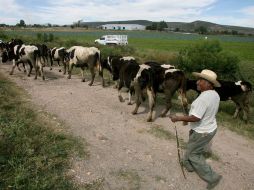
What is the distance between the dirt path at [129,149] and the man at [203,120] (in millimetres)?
268

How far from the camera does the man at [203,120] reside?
21.0ft

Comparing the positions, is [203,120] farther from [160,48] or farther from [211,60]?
[160,48]

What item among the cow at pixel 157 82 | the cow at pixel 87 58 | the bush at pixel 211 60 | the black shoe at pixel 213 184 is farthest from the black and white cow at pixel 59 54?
the black shoe at pixel 213 184

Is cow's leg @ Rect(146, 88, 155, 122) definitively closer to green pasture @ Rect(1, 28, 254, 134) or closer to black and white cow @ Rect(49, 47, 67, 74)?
green pasture @ Rect(1, 28, 254, 134)

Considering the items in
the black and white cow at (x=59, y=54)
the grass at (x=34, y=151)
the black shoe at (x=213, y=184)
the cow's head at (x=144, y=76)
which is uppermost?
the cow's head at (x=144, y=76)

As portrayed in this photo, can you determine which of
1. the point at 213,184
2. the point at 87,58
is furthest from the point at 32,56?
the point at 213,184

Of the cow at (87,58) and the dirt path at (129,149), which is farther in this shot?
the cow at (87,58)

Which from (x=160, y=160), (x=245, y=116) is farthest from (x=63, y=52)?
(x=160, y=160)

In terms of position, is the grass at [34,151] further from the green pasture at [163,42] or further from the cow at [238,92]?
the green pasture at [163,42]

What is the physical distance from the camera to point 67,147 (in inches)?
309

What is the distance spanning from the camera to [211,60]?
20391 millimetres

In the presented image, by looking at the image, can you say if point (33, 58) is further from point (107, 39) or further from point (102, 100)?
point (107, 39)

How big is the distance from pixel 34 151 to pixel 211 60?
1522cm

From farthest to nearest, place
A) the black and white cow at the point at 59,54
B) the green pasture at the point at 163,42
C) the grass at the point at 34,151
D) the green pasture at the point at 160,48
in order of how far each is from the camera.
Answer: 1. the green pasture at the point at 163,42
2. the green pasture at the point at 160,48
3. the black and white cow at the point at 59,54
4. the grass at the point at 34,151
